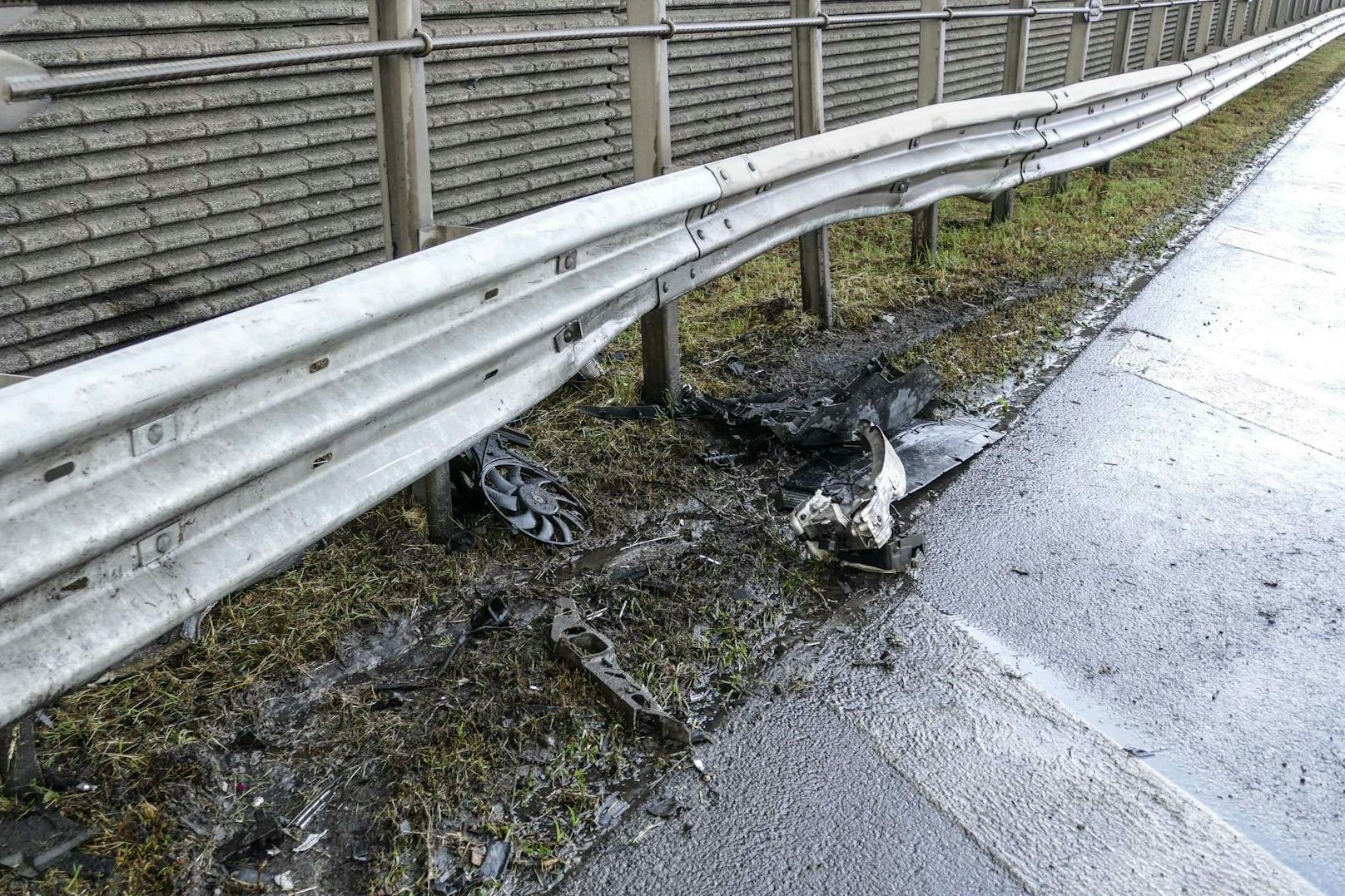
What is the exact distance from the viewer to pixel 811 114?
5801 mm

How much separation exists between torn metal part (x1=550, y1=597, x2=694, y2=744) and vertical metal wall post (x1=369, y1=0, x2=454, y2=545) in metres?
0.63

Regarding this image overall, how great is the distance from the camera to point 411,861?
7.82 feet

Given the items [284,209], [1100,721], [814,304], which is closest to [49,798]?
[1100,721]

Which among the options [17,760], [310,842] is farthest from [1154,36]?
[17,760]

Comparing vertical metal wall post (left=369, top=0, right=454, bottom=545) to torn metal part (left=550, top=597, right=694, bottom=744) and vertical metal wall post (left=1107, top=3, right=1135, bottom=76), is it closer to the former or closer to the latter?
torn metal part (left=550, top=597, right=694, bottom=744)

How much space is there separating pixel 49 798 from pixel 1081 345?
498 cm

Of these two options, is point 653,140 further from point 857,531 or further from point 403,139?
point 857,531

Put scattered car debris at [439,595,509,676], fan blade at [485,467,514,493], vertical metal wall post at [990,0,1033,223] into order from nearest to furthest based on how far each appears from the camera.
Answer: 1. scattered car debris at [439,595,509,676]
2. fan blade at [485,467,514,493]
3. vertical metal wall post at [990,0,1033,223]

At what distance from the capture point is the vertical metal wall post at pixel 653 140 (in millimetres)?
4551

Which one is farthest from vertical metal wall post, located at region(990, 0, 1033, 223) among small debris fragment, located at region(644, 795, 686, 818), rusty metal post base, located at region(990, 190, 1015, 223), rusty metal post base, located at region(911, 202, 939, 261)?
small debris fragment, located at region(644, 795, 686, 818)

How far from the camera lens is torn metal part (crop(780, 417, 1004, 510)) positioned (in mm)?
4172

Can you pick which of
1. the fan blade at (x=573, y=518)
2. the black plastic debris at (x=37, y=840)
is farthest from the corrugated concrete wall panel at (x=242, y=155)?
the black plastic debris at (x=37, y=840)

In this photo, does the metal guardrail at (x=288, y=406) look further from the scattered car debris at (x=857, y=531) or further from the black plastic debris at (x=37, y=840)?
the scattered car debris at (x=857, y=531)

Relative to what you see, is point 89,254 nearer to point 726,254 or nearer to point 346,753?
point 726,254
